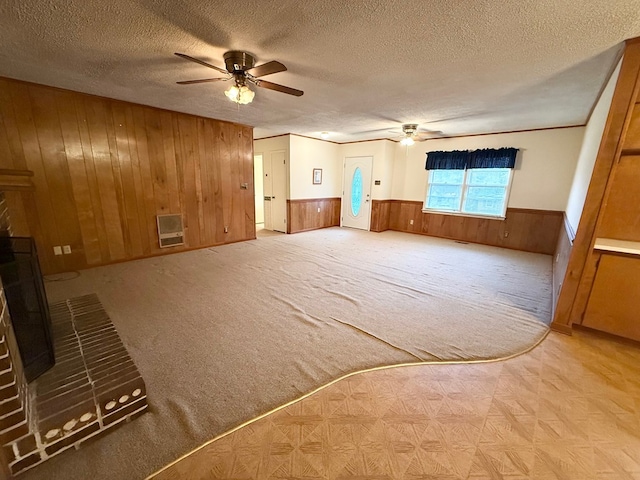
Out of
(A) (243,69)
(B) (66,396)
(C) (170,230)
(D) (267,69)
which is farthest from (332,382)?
(C) (170,230)

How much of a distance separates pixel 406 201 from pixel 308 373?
579 cm

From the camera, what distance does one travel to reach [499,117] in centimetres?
404

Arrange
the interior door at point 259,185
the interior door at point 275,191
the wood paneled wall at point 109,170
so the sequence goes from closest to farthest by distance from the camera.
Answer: the wood paneled wall at point 109,170, the interior door at point 275,191, the interior door at point 259,185

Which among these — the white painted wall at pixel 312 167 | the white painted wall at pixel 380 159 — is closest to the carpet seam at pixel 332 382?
the white painted wall at pixel 380 159

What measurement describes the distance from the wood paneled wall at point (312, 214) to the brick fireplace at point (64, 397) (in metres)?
4.85

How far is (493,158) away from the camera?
17.3 feet

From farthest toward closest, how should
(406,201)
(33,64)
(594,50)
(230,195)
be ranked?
1. (406,201)
2. (230,195)
3. (33,64)
4. (594,50)

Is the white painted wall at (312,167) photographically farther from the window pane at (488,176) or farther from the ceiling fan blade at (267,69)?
the ceiling fan blade at (267,69)

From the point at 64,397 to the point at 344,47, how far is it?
2.81 meters

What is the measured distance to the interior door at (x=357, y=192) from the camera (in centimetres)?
683

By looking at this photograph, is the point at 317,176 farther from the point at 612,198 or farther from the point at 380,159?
the point at 612,198

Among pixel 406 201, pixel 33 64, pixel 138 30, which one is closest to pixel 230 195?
pixel 33 64

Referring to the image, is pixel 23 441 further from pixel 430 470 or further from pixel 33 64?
pixel 33 64

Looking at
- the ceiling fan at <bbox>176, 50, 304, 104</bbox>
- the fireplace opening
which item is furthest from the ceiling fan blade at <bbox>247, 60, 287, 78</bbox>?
the fireplace opening
